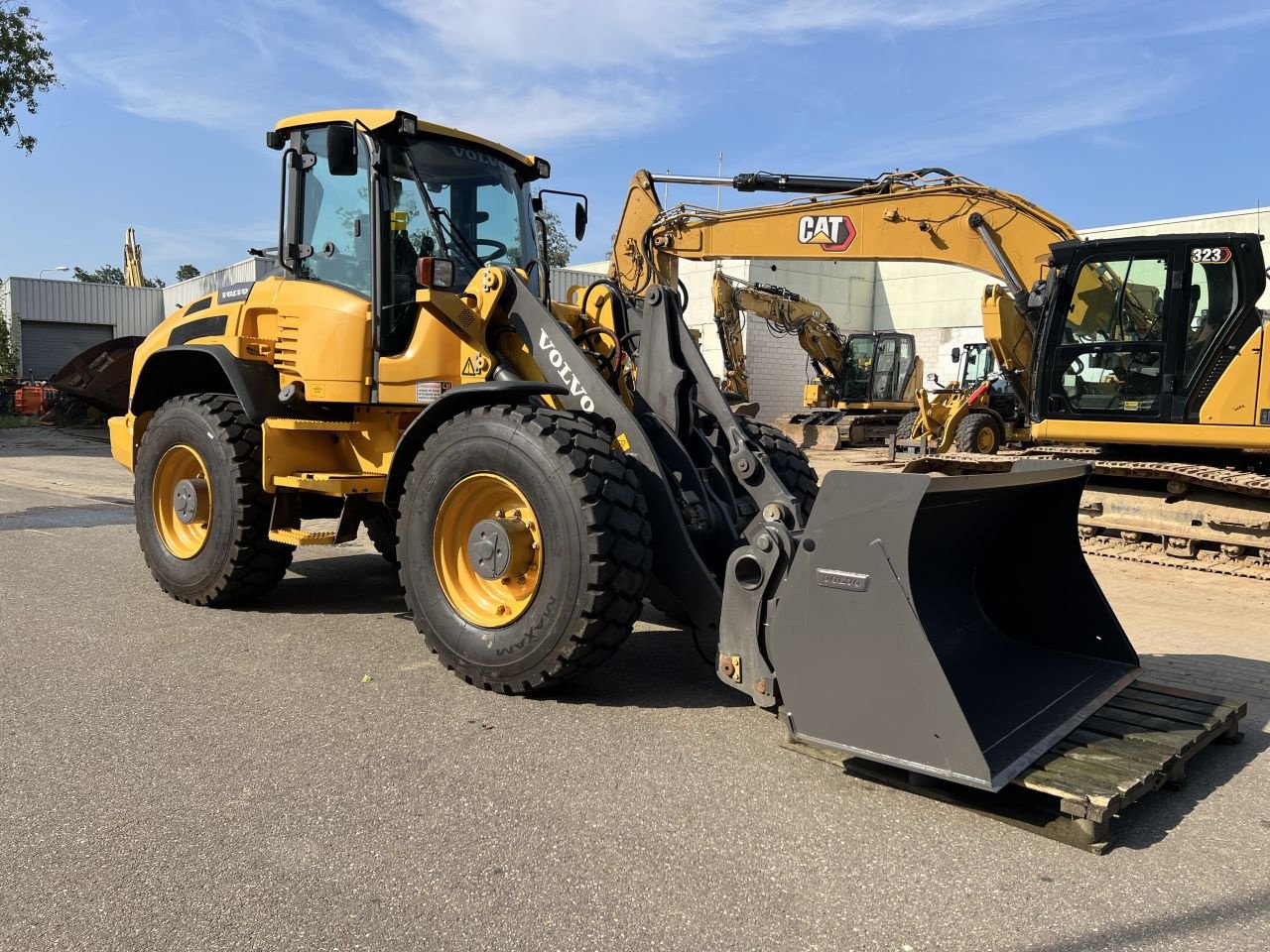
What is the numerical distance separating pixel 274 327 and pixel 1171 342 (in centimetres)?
706

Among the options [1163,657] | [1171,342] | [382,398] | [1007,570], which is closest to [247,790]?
[382,398]

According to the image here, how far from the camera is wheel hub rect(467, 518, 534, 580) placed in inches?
171

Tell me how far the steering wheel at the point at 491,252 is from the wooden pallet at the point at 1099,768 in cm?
343

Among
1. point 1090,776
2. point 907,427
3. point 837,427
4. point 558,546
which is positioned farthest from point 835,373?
point 1090,776

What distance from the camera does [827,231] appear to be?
11445 millimetres

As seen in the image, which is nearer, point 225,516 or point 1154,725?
point 1154,725

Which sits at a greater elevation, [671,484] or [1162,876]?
[671,484]

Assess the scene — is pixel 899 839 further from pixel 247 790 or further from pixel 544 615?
pixel 247 790

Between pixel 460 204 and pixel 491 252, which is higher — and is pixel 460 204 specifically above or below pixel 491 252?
above

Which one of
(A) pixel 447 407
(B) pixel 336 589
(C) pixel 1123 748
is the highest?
(A) pixel 447 407

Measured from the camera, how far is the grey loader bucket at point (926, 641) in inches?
127

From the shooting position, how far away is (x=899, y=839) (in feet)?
10.2

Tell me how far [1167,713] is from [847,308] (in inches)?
1130

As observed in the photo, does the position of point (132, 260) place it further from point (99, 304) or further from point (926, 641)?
point (926, 641)
